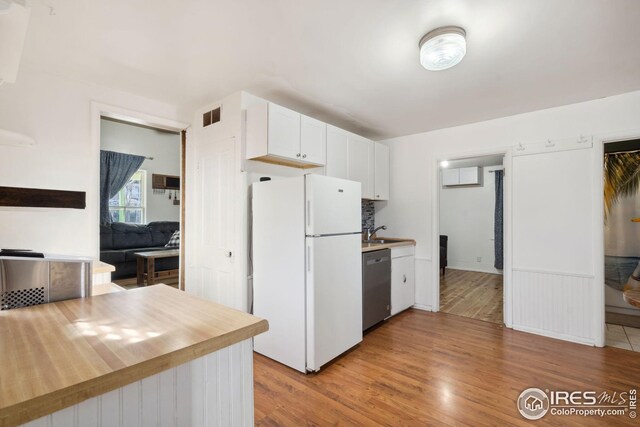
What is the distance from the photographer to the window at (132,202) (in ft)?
19.0

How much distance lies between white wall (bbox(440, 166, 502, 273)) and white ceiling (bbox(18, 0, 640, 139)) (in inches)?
143

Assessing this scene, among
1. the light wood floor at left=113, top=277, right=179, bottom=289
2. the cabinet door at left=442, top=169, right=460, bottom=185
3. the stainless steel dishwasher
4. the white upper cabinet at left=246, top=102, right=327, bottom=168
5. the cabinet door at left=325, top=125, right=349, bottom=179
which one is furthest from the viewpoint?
the cabinet door at left=442, top=169, right=460, bottom=185

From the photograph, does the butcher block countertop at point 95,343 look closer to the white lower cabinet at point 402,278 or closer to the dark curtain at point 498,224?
the white lower cabinet at point 402,278

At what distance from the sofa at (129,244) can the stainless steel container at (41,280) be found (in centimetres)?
404

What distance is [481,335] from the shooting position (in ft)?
9.87

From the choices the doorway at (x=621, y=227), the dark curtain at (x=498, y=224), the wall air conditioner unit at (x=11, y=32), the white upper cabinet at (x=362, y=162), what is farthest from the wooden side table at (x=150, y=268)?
the dark curtain at (x=498, y=224)

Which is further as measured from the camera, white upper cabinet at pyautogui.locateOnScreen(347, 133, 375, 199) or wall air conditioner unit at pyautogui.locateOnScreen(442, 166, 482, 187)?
wall air conditioner unit at pyautogui.locateOnScreen(442, 166, 482, 187)

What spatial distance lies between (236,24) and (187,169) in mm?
1832

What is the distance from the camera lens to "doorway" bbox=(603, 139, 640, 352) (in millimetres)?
3386

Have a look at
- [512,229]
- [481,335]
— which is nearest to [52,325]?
[481,335]

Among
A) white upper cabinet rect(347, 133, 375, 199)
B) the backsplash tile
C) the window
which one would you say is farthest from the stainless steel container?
the window

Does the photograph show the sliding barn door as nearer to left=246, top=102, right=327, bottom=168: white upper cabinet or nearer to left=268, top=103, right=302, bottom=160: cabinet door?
left=246, top=102, right=327, bottom=168: white upper cabinet

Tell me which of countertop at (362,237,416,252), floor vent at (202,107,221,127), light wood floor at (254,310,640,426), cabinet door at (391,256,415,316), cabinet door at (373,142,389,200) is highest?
floor vent at (202,107,221,127)

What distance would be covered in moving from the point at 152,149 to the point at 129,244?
206 cm
